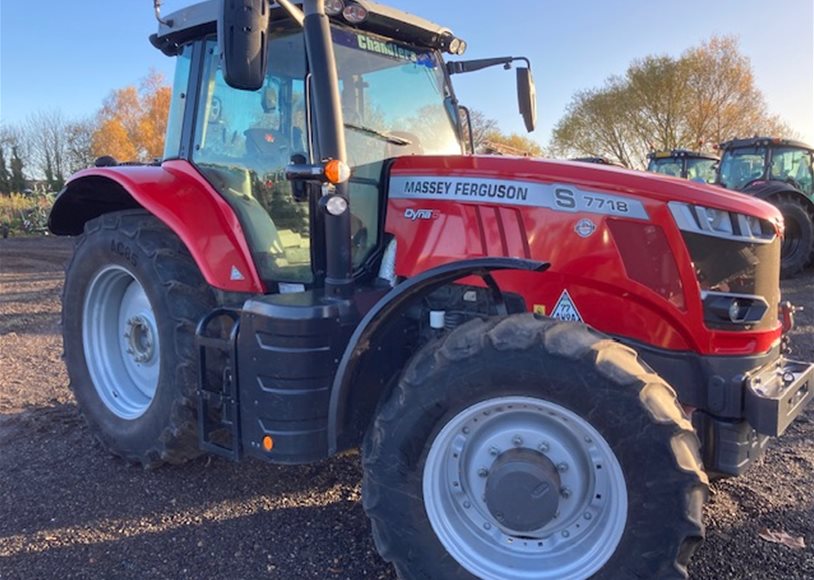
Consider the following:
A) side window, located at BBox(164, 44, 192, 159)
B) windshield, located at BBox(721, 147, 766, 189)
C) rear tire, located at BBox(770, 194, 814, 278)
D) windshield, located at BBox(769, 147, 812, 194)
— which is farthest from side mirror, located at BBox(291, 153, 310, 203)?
windshield, located at BBox(769, 147, 812, 194)

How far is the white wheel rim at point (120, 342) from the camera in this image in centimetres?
360

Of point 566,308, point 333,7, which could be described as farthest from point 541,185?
point 333,7

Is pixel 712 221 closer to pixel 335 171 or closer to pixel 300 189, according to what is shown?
pixel 335 171

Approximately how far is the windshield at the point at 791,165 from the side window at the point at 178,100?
1087 centimetres

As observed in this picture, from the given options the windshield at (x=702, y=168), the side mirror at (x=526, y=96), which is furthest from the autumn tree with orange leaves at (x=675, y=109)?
the side mirror at (x=526, y=96)

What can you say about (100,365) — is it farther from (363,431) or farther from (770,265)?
(770,265)

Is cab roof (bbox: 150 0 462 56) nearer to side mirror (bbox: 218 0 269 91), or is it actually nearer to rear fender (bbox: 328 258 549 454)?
side mirror (bbox: 218 0 269 91)

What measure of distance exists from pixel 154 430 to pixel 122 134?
4222 cm

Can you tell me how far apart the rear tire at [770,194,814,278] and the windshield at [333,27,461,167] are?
28.1ft

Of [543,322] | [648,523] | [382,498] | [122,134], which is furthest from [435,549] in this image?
[122,134]

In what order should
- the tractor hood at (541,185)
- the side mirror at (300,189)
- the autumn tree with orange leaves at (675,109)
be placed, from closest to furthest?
1. the tractor hood at (541,185)
2. the side mirror at (300,189)
3. the autumn tree with orange leaves at (675,109)

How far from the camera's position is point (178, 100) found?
11.3 ft

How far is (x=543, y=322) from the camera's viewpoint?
87.1 inches

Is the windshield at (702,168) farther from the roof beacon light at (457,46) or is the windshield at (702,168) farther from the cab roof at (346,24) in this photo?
the cab roof at (346,24)
